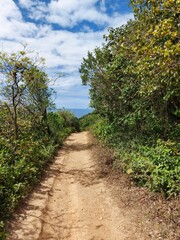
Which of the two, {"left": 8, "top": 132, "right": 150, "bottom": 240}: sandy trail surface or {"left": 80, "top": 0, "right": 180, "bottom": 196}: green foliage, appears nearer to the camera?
{"left": 8, "top": 132, "right": 150, "bottom": 240}: sandy trail surface

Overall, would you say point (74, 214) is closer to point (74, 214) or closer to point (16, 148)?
point (74, 214)

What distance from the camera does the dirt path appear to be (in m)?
5.71

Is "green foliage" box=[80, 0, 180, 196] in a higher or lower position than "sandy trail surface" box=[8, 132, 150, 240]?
higher

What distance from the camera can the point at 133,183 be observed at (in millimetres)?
8273

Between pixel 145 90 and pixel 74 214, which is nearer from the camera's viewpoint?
pixel 74 214

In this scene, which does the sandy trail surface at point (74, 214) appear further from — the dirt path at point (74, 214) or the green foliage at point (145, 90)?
the green foliage at point (145, 90)

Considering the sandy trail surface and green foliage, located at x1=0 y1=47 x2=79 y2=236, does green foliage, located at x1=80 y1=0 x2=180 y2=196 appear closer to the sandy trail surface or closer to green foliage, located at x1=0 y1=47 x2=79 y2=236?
the sandy trail surface

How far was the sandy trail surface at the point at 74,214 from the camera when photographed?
5715 millimetres

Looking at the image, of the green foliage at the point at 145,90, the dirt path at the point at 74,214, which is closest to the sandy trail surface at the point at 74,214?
the dirt path at the point at 74,214

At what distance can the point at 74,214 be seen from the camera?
6.89m

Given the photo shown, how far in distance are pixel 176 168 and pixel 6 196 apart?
5003 mm

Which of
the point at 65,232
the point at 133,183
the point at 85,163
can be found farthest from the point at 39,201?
the point at 85,163

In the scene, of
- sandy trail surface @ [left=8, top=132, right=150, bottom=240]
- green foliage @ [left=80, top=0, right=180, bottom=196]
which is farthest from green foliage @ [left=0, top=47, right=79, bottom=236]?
green foliage @ [left=80, top=0, right=180, bottom=196]

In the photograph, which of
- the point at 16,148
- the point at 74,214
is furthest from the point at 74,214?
the point at 16,148
